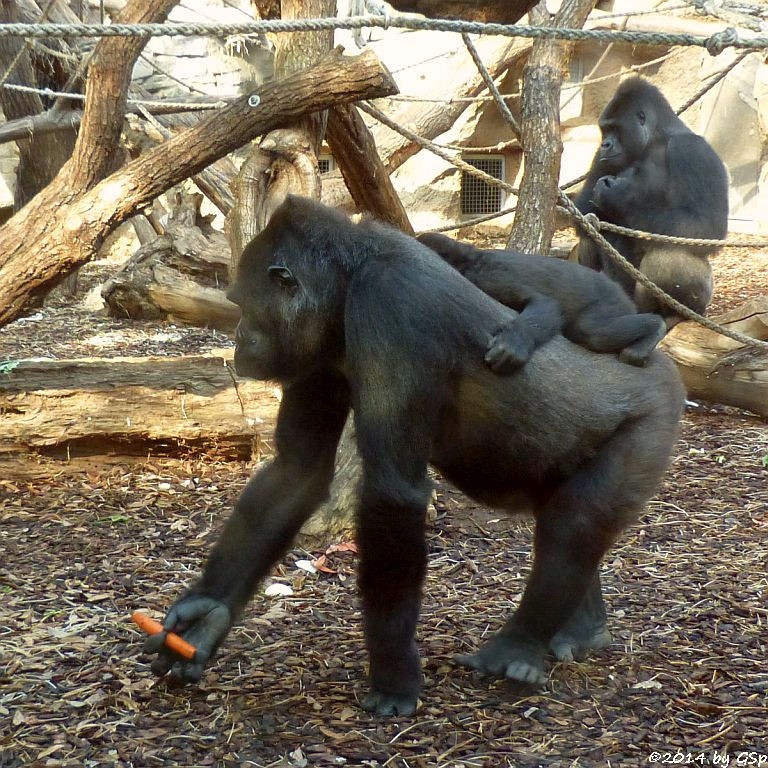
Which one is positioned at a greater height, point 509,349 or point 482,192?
point 509,349

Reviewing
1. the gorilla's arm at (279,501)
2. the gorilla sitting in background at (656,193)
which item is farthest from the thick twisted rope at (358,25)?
the gorilla sitting in background at (656,193)

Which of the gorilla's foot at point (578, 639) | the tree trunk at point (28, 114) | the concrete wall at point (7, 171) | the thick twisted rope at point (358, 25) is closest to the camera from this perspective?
the thick twisted rope at point (358, 25)

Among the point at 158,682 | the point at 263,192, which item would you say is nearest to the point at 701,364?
the point at 263,192

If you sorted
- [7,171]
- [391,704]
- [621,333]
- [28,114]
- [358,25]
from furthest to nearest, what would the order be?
[7,171], [28,114], [621,333], [391,704], [358,25]

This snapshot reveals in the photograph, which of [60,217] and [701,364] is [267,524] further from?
[701,364]

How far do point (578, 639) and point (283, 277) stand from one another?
150 centimetres

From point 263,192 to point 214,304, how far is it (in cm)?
348

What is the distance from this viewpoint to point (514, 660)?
2.73m

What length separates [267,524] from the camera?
290 cm

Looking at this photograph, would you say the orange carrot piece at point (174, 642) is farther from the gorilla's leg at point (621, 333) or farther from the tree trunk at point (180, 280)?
the tree trunk at point (180, 280)

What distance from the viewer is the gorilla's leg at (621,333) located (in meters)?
2.88

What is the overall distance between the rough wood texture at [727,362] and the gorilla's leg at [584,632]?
3.00m

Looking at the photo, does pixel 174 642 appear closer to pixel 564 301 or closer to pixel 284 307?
pixel 284 307

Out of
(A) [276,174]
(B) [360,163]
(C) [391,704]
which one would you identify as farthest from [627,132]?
(C) [391,704]
